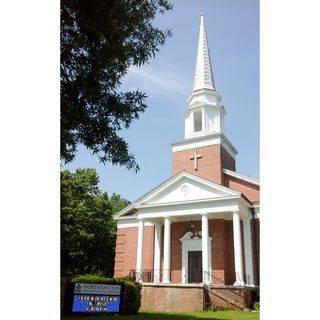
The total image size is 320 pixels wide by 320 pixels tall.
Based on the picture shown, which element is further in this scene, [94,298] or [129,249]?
[129,249]

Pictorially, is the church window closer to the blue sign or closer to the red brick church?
the red brick church

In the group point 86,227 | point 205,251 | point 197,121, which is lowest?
point 205,251

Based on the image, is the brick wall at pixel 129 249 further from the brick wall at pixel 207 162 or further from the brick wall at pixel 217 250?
the brick wall at pixel 207 162

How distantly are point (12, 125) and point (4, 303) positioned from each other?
117 centimetres

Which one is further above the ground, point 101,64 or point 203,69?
point 203,69

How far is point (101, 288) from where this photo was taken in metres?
8.62

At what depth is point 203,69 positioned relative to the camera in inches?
847

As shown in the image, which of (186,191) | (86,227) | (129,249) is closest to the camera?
(186,191)

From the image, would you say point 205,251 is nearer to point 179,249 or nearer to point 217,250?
point 217,250

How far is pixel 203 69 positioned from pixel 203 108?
2.69 m

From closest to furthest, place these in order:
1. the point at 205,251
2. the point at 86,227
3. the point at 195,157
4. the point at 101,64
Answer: the point at 101,64
the point at 205,251
the point at 195,157
the point at 86,227

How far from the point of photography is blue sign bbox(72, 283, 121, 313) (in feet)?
26.7

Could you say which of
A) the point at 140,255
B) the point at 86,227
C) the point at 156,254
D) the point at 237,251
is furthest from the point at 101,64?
the point at 86,227
